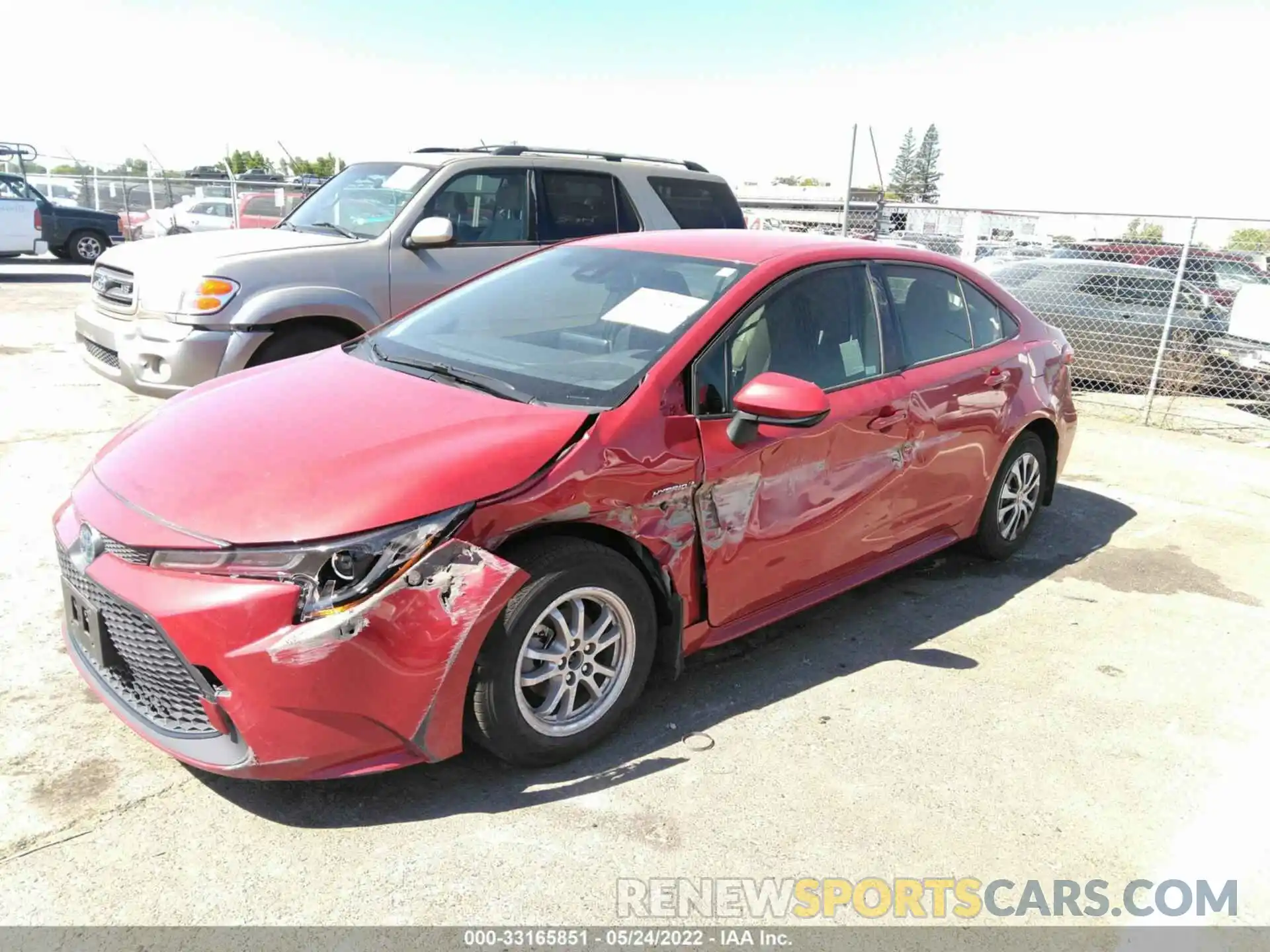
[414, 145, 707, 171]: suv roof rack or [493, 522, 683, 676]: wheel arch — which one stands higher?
[414, 145, 707, 171]: suv roof rack

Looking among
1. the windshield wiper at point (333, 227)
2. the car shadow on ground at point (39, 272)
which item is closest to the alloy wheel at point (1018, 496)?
the windshield wiper at point (333, 227)

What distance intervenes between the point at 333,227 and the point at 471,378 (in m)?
3.94

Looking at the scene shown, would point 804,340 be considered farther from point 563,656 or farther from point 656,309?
point 563,656

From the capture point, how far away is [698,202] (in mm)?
7715

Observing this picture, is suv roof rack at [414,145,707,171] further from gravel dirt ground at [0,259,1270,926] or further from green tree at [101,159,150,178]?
green tree at [101,159,150,178]

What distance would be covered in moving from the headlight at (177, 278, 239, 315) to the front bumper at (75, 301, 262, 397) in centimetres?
11

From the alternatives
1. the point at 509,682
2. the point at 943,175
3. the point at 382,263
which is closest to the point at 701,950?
the point at 509,682

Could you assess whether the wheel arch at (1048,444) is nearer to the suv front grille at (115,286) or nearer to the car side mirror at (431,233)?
the car side mirror at (431,233)

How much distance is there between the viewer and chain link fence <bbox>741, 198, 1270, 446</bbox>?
29.6ft

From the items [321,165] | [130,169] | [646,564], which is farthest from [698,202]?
[321,165]

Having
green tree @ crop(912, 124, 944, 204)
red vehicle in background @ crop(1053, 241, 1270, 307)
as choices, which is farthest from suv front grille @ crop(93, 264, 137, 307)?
green tree @ crop(912, 124, 944, 204)

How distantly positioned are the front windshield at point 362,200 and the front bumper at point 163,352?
1.33m

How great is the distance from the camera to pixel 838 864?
263cm

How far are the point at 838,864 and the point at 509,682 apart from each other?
3.46ft
